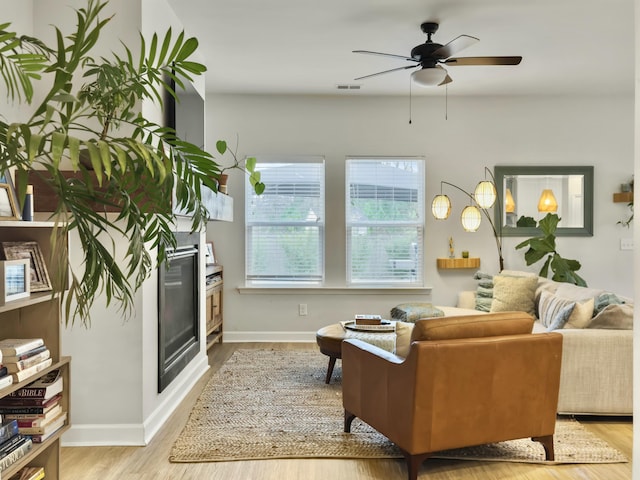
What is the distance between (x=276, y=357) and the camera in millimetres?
4918

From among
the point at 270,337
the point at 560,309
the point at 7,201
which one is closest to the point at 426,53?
the point at 560,309

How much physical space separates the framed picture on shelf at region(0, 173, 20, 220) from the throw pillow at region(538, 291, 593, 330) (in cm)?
325

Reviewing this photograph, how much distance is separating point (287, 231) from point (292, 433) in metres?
2.93

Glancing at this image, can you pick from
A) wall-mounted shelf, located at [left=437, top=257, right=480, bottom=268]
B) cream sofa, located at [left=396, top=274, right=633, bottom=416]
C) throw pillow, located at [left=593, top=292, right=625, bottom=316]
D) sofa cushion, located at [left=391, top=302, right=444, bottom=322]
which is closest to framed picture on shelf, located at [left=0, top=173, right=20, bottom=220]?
cream sofa, located at [left=396, top=274, right=633, bottom=416]

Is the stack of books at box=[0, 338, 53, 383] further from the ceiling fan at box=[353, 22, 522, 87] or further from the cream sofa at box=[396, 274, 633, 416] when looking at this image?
the cream sofa at box=[396, 274, 633, 416]

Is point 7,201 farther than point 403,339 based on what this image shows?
No

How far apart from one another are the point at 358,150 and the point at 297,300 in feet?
5.79

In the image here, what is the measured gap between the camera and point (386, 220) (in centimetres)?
574

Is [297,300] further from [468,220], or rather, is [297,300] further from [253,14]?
[253,14]

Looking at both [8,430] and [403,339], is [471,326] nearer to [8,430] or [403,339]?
[403,339]

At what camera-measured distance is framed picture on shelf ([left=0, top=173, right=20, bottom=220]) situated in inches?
78.3

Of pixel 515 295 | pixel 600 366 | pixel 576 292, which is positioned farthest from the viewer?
pixel 515 295

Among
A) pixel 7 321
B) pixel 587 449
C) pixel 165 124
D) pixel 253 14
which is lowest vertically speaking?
pixel 587 449

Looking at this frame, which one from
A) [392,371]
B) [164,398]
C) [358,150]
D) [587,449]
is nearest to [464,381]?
[392,371]
